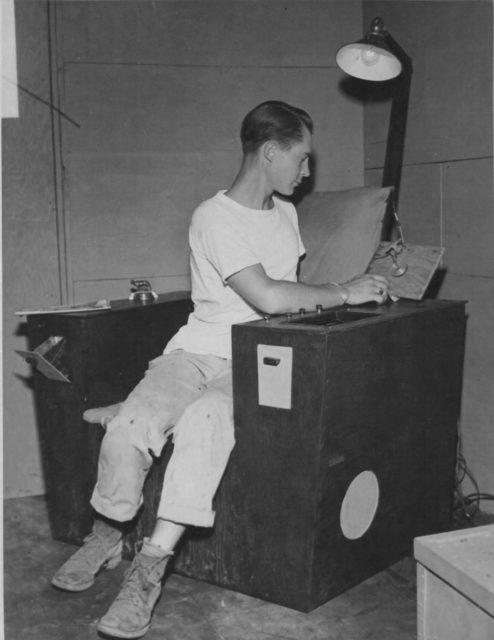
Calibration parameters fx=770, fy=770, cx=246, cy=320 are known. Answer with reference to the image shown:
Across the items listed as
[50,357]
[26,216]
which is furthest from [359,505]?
[26,216]

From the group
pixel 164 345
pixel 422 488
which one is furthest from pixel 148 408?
pixel 422 488

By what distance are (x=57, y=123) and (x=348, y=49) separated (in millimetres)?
1142

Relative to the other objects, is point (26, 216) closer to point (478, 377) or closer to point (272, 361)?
point (272, 361)

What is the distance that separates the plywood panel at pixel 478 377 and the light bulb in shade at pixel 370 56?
79 cm

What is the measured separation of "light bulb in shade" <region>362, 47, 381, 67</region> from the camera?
8.66 feet

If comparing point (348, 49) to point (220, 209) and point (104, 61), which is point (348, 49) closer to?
point (220, 209)

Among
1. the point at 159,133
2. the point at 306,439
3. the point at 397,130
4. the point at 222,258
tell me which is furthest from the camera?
the point at 159,133

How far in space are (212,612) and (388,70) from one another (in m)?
1.86

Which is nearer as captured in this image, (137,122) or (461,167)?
(461,167)

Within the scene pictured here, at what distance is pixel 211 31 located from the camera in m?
3.10

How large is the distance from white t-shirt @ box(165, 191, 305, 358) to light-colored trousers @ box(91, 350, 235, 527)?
183 millimetres

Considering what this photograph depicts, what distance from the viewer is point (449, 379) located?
245 centimetres

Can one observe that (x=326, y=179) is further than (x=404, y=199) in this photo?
Yes

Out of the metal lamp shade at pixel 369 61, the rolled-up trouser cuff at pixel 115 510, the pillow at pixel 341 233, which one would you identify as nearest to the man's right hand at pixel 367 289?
the pillow at pixel 341 233
